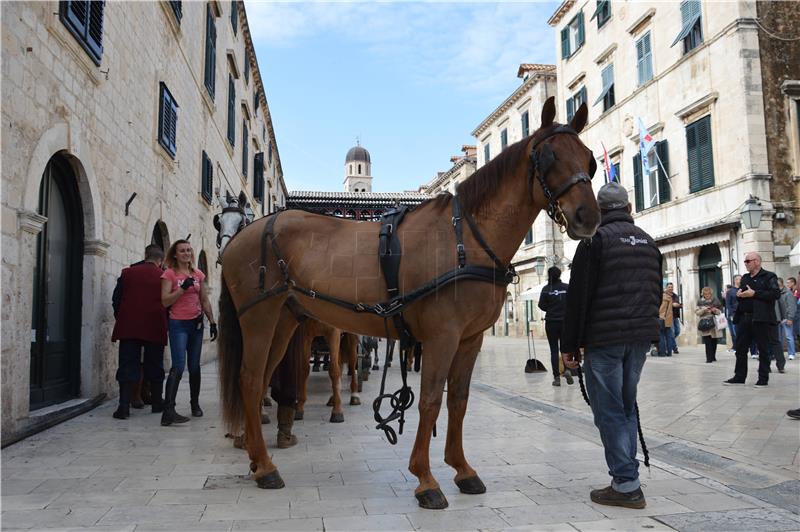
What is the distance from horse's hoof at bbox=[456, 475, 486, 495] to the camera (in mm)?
3645

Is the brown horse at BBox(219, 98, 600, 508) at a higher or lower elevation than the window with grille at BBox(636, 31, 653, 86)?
lower

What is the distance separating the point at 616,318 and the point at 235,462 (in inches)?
118

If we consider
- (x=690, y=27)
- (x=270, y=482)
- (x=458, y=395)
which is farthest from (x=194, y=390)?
(x=690, y=27)

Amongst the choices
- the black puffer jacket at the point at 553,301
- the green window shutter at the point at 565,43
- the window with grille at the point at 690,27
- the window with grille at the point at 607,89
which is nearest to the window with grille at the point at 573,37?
the green window shutter at the point at 565,43

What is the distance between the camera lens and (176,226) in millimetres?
11383

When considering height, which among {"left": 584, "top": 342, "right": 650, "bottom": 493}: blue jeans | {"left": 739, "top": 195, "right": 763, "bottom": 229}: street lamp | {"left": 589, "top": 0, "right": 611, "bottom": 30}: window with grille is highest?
{"left": 589, "top": 0, "right": 611, "bottom": 30}: window with grille

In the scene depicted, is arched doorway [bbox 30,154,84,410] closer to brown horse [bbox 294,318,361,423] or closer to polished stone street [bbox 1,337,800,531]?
polished stone street [bbox 1,337,800,531]

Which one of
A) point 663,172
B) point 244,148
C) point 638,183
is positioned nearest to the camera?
point 663,172

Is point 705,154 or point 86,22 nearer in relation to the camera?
point 86,22

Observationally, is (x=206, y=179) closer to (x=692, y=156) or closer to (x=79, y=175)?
(x=79, y=175)

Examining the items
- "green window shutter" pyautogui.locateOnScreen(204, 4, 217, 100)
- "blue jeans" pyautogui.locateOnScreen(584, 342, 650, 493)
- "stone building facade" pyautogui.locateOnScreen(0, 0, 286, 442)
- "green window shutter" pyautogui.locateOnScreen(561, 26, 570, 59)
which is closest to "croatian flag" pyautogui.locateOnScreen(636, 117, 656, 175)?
"green window shutter" pyautogui.locateOnScreen(561, 26, 570, 59)

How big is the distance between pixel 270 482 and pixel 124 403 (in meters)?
3.44

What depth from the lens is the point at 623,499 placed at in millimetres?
3383

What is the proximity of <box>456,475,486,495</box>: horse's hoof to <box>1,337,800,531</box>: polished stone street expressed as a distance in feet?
0.16
